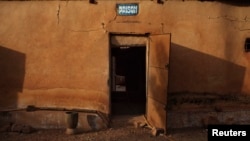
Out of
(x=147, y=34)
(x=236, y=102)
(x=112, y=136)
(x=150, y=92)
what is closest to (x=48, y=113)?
(x=112, y=136)

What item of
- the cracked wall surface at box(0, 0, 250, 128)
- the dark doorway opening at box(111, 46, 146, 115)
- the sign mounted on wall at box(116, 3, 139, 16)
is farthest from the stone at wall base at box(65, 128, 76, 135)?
the sign mounted on wall at box(116, 3, 139, 16)

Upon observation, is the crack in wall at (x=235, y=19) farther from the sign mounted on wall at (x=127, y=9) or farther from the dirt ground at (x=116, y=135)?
the dirt ground at (x=116, y=135)

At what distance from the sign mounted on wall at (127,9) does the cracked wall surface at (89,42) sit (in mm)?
110

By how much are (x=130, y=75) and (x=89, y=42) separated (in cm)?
420

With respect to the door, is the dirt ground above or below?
below

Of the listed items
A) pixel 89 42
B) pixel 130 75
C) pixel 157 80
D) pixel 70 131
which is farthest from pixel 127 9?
pixel 130 75

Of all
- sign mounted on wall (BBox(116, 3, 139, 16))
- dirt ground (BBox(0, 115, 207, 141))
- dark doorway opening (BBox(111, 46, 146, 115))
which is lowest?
dirt ground (BBox(0, 115, 207, 141))

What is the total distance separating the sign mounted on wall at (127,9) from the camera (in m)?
9.03

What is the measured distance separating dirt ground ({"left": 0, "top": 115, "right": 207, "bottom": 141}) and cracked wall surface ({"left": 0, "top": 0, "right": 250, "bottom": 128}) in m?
0.66

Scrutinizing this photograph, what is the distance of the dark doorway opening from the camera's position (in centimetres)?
1178

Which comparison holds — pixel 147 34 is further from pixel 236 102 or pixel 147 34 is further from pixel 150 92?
pixel 236 102

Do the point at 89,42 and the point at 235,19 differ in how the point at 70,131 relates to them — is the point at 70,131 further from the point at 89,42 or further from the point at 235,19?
the point at 235,19

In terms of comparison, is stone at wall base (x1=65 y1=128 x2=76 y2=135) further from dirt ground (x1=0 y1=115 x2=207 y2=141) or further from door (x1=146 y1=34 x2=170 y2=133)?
door (x1=146 y1=34 x2=170 y2=133)

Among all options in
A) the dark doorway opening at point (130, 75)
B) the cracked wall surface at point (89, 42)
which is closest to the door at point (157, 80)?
the cracked wall surface at point (89, 42)
